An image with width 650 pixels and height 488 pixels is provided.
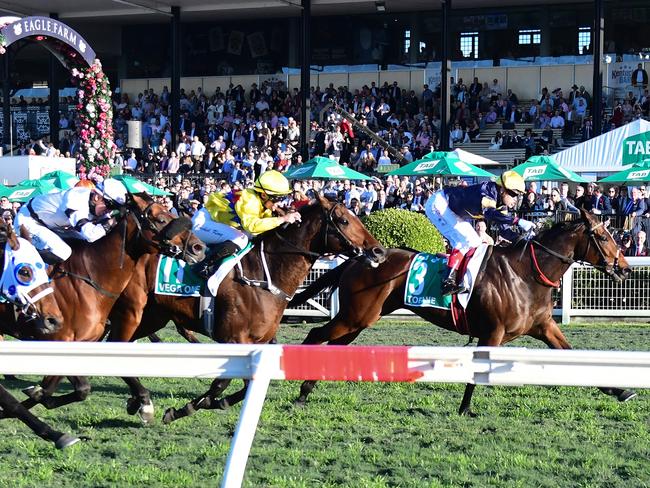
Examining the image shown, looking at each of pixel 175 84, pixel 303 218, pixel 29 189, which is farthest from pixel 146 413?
pixel 175 84

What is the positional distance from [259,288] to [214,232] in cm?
73

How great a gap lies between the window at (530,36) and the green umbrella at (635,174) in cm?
1345

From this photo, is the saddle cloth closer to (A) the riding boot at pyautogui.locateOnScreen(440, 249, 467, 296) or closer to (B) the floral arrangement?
(A) the riding boot at pyautogui.locateOnScreen(440, 249, 467, 296)

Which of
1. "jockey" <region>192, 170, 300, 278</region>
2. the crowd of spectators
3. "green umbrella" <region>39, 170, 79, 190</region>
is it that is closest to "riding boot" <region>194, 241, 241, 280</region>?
"jockey" <region>192, 170, 300, 278</region>

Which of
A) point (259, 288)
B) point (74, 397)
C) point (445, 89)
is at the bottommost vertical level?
point (74, 397)

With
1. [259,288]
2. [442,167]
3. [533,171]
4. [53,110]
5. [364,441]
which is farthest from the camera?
[53,110]

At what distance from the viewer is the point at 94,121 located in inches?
588

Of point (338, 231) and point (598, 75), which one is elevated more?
point (598, 75)

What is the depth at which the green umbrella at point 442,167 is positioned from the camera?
1781 centimetres

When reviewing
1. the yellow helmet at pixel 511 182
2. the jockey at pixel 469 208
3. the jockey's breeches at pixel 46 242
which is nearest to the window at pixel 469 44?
the jockey at pixel 469 208

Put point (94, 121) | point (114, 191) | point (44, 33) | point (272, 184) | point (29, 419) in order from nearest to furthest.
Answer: point (29, 419) < point (272, 184) < point (114, 191) < point (44, 33) < point (94, 121)

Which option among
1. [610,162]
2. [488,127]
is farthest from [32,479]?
[488,127]

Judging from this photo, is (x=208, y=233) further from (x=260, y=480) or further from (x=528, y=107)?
(x=528, y=107)

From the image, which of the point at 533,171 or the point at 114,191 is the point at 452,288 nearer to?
the point at 114,191
